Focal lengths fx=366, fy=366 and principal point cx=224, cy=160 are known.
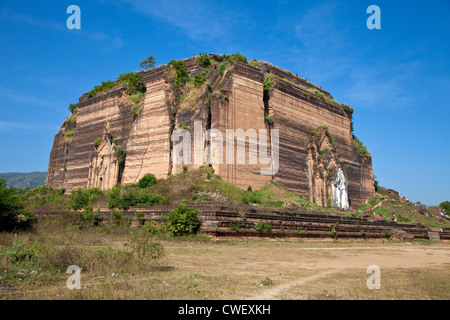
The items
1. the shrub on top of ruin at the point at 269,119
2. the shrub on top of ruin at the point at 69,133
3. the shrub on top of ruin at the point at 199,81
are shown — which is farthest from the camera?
the shrub on top of ruin at the point at 69,133

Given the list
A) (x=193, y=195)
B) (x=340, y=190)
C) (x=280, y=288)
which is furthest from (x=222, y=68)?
(x=280, y=288)

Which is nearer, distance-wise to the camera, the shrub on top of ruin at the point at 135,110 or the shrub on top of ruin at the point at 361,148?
the shrub on top of ruin at the point at 135,110

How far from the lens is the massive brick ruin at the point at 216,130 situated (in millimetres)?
23953

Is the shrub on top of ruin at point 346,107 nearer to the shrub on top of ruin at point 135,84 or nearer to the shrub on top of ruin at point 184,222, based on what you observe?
the shrub on top of ruin at point 135,84

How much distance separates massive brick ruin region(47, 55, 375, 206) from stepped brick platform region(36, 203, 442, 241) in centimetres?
564

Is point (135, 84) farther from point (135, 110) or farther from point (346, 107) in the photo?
point (346, 107)

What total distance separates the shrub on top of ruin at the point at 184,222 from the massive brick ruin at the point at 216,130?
7.67 metres

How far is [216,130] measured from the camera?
22688 mm

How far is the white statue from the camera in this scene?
3089cm

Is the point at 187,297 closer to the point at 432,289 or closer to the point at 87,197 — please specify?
the point at 432,289

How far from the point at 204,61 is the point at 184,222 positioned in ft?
57.0

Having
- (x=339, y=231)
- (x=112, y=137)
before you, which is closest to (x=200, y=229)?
(x=339, y=231)

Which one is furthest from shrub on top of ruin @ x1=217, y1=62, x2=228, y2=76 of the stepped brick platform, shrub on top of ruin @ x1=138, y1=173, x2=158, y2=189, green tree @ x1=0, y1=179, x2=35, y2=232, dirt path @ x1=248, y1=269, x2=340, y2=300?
dirt path @ x1=248, y1=269, x2=340, y2=300

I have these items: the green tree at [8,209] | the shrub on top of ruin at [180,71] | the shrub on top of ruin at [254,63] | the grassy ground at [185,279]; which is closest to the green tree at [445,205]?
the shrub on top of ruin at [254,63]
